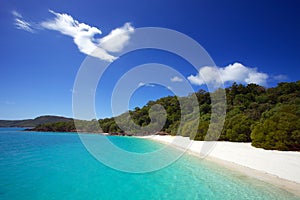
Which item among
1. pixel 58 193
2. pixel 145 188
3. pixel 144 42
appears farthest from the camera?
pixel 144 42

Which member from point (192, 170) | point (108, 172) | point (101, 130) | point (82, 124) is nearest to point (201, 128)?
point (192, 170)

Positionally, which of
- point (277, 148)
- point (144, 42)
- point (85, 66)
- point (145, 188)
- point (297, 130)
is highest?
point (144, 42)

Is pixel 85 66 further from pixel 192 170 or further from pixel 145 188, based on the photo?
pixel 192 170

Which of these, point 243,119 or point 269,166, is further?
point 243,119

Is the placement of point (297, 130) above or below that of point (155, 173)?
above

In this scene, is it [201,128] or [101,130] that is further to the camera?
[101,130]

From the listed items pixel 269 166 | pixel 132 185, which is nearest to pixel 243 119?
pixel 269 166

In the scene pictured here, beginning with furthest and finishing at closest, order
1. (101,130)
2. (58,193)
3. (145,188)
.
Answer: (101,130), (145,188), (58,193)

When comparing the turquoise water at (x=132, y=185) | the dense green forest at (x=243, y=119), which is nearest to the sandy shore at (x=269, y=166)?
the turquoise water at (x=132, y=185)

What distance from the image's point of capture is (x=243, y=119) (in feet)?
74.5

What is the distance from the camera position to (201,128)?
1049 inches

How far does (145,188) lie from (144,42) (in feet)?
25.1

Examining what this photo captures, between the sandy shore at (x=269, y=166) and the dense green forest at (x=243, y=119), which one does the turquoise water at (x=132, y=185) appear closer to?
the sandy shore at (x=269, y=166)

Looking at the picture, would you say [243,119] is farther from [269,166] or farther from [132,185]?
[132,185]
